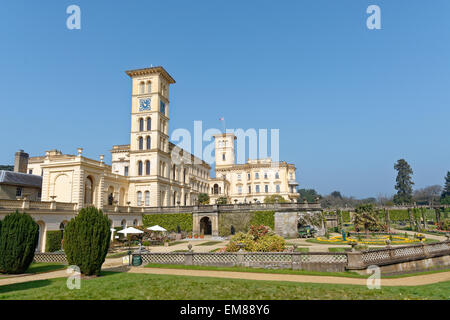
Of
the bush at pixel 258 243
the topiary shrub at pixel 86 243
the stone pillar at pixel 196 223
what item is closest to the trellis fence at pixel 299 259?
the bush at pixel 258 243

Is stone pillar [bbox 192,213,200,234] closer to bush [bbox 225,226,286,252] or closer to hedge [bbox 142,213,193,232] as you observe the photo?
hedge [bbox 142,213,193,232]

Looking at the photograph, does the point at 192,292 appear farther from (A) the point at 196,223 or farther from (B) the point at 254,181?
(B) the point at 254,181

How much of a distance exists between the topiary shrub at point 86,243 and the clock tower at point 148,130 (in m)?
31.5

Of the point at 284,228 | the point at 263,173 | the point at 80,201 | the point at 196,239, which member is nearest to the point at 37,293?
the point at 80,201

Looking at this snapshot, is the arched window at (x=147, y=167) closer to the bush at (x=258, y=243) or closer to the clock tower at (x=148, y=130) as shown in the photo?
the clock tower at (x=148, y=130)

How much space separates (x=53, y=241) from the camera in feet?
88.3

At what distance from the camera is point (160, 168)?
48406 millimetres

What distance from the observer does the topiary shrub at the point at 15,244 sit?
1540 centimetres

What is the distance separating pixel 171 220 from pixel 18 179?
64.1 ft

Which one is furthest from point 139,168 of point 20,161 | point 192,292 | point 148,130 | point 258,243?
point 192,292

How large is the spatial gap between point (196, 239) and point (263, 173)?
1562 inches

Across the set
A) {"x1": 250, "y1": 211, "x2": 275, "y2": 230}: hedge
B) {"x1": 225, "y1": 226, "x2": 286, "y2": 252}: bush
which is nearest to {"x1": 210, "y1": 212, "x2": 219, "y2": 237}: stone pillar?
{"x1": 250, "y1": 211, "x2": 275, "y2": 230}: hedge

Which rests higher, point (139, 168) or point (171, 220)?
point (139, 168)

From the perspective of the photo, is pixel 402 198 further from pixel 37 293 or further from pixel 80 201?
pixel 37 293
